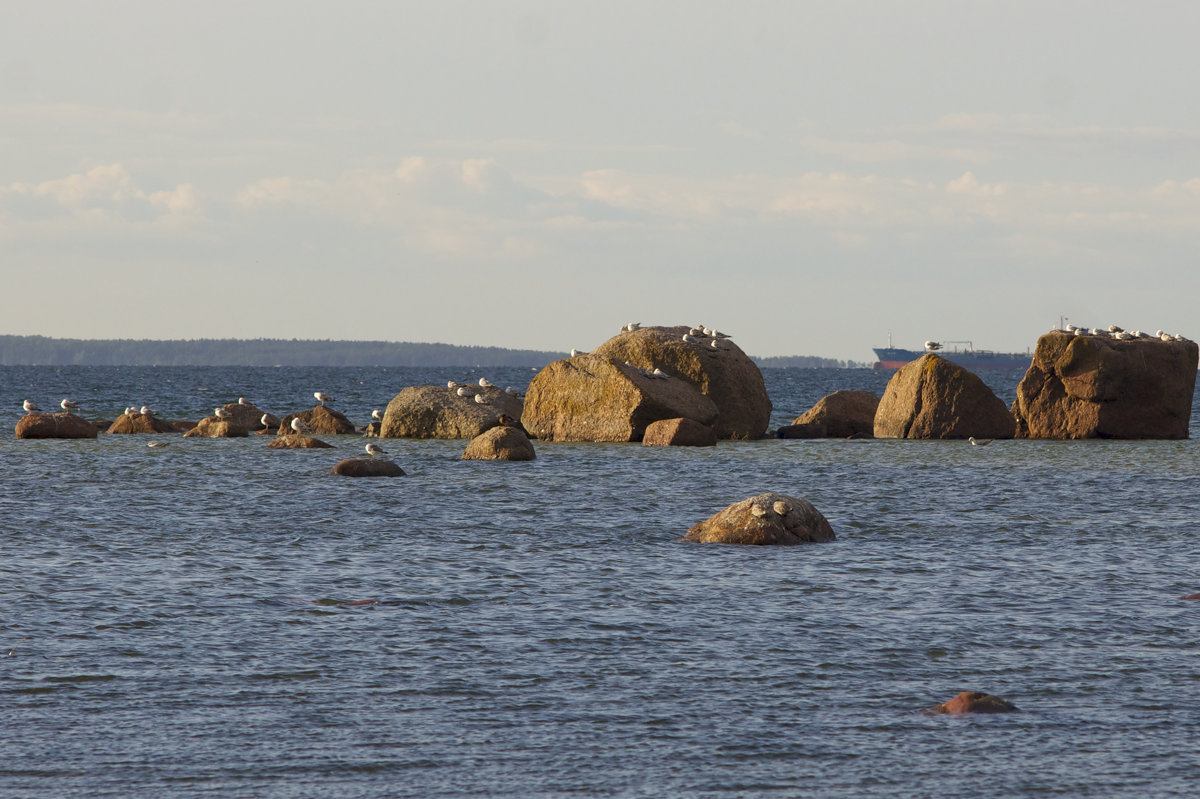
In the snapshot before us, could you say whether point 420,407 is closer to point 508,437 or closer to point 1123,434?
point 508,437

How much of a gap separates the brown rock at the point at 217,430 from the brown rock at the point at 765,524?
26464 mm

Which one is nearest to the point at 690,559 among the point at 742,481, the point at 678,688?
the point at 678,688

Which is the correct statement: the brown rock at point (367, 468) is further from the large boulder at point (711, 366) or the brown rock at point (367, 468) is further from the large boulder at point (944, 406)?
the large boulder at point (944, 406)

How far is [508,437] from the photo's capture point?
108 feet

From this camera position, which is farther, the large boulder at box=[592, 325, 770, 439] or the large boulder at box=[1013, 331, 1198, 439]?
the large boulder at box=[1013, 331, 1198, 439]

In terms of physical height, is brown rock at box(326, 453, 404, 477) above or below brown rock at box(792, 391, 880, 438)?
below

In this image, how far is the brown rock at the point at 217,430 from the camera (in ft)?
138

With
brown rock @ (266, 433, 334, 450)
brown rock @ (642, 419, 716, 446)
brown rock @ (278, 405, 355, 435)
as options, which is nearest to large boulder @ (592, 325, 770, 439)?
brown rock @ (642, 419, 716, 446)

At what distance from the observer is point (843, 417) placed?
43312mm

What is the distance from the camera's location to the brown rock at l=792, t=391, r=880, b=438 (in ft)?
142

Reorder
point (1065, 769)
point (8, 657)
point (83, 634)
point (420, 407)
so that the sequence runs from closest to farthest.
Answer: point (1065, 769) → point (8, 657) → point (83, 634) → point (420, 407)

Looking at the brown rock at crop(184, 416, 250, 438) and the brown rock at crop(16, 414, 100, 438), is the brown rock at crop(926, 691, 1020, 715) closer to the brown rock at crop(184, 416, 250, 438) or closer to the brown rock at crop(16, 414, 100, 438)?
the brown rock at crop(184, 416, 250, 438)

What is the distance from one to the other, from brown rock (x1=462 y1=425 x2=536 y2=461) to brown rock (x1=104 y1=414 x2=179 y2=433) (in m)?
15.4

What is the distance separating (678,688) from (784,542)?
316 inches
